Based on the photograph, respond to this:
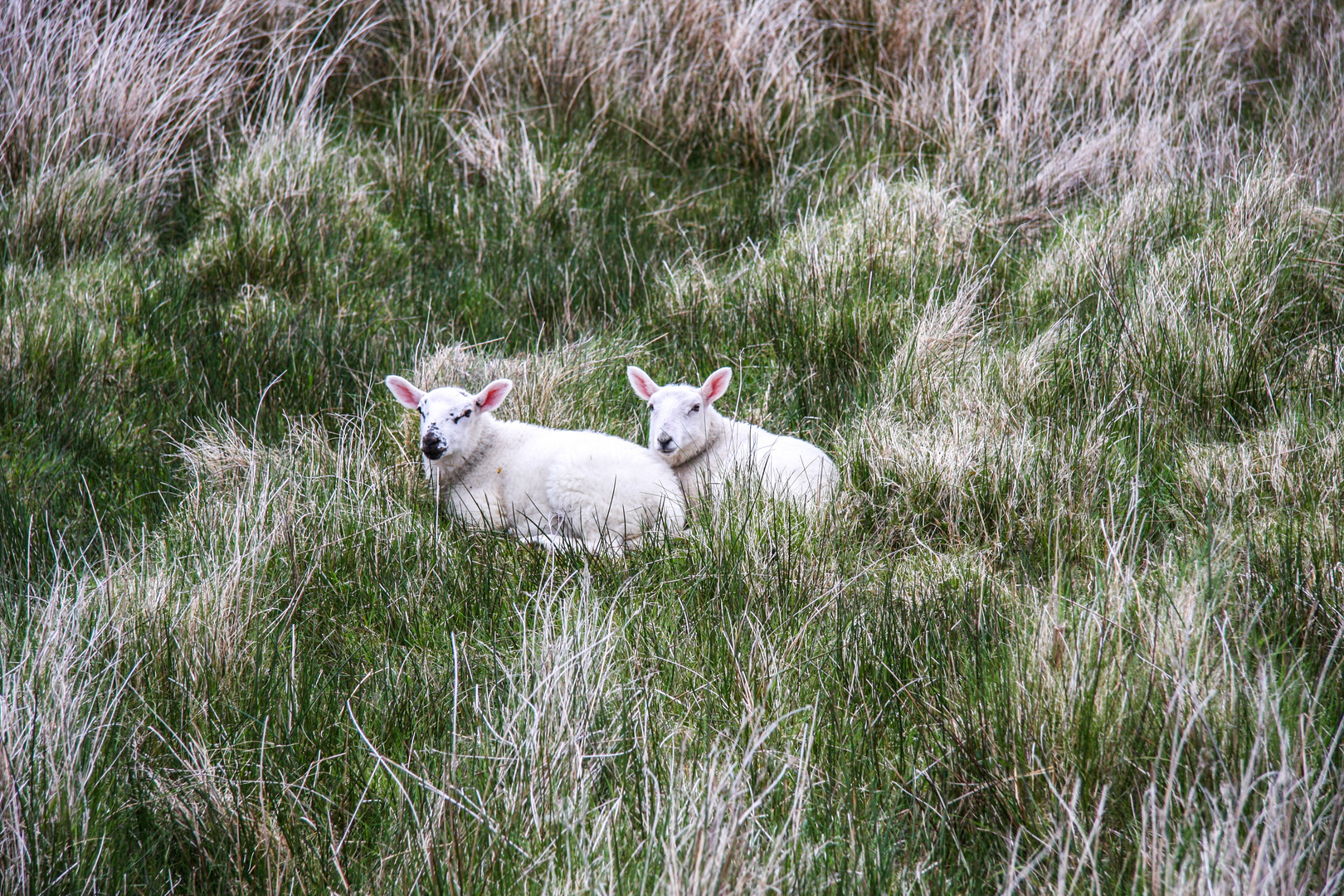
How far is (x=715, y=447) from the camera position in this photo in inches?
154

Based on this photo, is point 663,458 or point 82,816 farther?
point 663,458

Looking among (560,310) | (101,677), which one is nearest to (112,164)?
(560,310)

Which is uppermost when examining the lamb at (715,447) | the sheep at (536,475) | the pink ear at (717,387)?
the pink ear at (717,387)

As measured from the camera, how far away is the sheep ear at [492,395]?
12.4 feet

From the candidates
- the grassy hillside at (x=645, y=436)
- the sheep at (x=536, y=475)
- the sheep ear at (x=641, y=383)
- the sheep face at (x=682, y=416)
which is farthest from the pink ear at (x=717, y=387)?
the grassy hillside at (x=645, y=436)

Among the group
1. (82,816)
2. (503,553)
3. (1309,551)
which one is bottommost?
(503,553)

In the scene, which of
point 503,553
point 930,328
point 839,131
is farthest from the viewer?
point 839,131

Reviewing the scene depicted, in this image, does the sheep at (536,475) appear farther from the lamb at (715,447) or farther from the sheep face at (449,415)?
the lamb at (715,447)

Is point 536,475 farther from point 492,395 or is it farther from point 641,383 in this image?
point 641,383

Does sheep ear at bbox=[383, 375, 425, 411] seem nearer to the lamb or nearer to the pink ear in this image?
the lamb

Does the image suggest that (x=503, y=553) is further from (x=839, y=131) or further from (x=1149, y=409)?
(x=839, y=131)

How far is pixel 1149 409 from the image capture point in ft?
12.1

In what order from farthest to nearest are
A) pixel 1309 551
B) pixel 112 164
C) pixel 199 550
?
pixel 112 164 → pixel 199 550 → pixel 1309 551

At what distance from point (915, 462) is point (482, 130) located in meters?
3.68
